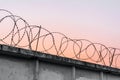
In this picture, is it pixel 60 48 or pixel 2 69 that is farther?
pixel 60 48

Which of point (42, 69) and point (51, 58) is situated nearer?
point (42, 69)

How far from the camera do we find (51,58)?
9672 mm

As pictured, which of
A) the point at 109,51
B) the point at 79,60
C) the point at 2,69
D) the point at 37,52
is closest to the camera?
the point at 2,69

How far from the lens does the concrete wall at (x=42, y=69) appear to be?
9000 millimetres

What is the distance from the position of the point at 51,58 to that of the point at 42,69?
408mm

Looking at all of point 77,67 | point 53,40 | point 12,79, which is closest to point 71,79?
point 77,67

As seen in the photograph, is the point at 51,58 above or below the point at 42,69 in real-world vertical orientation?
above

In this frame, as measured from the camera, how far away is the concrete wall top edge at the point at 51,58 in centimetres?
902

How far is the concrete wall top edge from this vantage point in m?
9.02

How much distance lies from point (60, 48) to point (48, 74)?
840 mm

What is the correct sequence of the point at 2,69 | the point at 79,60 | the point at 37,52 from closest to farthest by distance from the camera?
the point at 2,69 → the point at 37,52 → the point at 79,60

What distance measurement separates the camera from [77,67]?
1034 cm

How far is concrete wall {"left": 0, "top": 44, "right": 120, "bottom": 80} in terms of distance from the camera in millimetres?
9000

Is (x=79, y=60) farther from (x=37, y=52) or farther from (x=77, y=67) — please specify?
(x=37, y=52)
